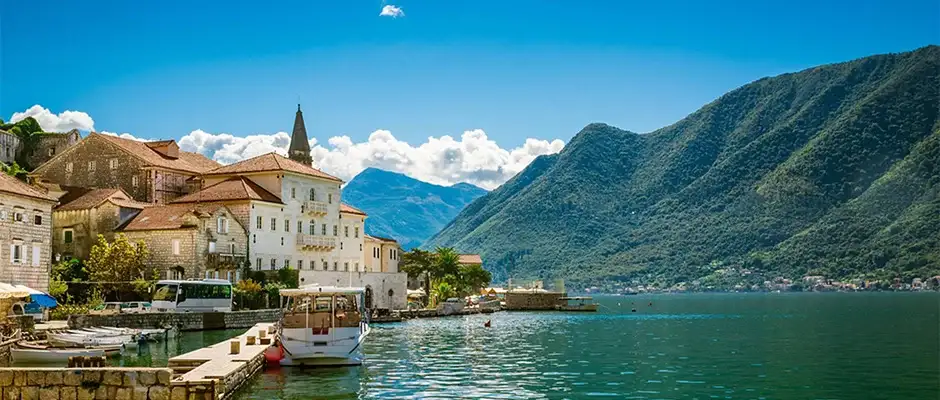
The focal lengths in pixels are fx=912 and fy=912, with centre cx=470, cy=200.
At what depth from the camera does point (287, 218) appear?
78.2 meters

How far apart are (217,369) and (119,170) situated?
57005 mm

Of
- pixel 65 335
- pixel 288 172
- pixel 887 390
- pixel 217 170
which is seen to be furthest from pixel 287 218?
pixel 887 390

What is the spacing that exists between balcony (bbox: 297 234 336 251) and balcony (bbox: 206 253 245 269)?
8274 mm

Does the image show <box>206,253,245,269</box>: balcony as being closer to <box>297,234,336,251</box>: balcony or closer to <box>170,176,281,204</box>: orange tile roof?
<box>170,176,281,204</box>: orange tile roof

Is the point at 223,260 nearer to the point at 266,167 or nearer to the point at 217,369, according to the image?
the point at 266,167

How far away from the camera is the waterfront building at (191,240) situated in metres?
67.6

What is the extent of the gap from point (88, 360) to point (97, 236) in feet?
176

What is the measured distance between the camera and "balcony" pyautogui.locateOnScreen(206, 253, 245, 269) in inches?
2697

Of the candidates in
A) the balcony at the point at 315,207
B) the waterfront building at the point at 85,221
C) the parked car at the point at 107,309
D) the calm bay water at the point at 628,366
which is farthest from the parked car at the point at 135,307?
the balcony at the point at 315,207

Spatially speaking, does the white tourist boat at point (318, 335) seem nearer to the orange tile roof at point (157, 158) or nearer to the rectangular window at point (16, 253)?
the rectangular window at point (16, 253)

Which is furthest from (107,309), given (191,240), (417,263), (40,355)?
(417,263)

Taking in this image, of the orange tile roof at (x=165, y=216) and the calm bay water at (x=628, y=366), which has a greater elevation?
the orange tile roof at (x=165, y=216)

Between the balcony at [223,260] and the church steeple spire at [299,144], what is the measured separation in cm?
4669

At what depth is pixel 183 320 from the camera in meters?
58.6
